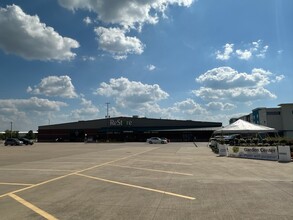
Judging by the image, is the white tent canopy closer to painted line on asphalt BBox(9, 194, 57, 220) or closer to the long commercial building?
painted line on asphalt BBox(9, 194, 57, 220)

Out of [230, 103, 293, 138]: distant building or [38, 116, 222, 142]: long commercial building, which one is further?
[38, 116, 222, 142]: long commercial building

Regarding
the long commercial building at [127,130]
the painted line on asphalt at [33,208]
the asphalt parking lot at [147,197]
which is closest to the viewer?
the painted line on asphalt at [33,208]

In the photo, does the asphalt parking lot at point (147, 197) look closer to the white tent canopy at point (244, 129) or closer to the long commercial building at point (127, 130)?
the white tent canopy at point (244, 129)

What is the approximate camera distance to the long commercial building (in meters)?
85.8

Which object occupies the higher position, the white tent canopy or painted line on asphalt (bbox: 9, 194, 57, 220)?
the white tent canopy

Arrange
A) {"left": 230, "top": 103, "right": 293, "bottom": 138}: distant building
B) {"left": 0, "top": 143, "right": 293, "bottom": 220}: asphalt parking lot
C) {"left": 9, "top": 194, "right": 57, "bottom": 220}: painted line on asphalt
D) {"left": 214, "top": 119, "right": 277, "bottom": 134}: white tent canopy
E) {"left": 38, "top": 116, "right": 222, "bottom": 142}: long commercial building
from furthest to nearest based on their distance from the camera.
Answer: {"left": 38, "top": 116, "right": 222, "bottom": 142}: long commercial building
{"left": 230, "top": 103, "right": 293, "bottom": 138}: distant building
{"left": 214, "top": 119, "right": 277, "bottom": 134}: white tent canopy
{"left": 0, "top": 143, "right": 293, "bottom": 220}: asphalt parking lot
{"left": 9, "top": 194, "right": 57, "bottom": 220}: painted line on asphalt

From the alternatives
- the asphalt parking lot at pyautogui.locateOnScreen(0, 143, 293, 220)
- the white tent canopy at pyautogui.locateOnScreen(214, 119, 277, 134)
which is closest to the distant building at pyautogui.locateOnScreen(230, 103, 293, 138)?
the white tent canopy at pyautogui.locateOnScreen(214, 119, 277, 134)

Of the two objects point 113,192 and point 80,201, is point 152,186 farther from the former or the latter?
point 80,201

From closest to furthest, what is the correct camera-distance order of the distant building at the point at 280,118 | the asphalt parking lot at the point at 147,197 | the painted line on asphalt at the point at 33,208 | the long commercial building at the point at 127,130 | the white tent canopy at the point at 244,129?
the painted line on asphalt at the point at 33,208
the asphalt parking lot at the point at 147,197
the white tent canopy at the point at 244,129
the distant building at the point at 280,118
the long commercial building at the point at 127,130

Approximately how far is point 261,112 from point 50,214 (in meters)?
88.6

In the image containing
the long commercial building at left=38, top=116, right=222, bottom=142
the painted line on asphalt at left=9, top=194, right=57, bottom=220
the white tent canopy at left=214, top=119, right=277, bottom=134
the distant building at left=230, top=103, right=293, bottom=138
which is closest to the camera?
the painted line on asphalt at left=9, top=194, right=57, bottom=220

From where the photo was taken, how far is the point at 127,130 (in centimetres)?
9181

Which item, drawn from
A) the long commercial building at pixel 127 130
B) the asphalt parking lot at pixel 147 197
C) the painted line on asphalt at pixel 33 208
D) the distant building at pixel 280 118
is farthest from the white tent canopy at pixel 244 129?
the distant building at pixel 280 118

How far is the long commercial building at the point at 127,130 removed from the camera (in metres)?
85.8
